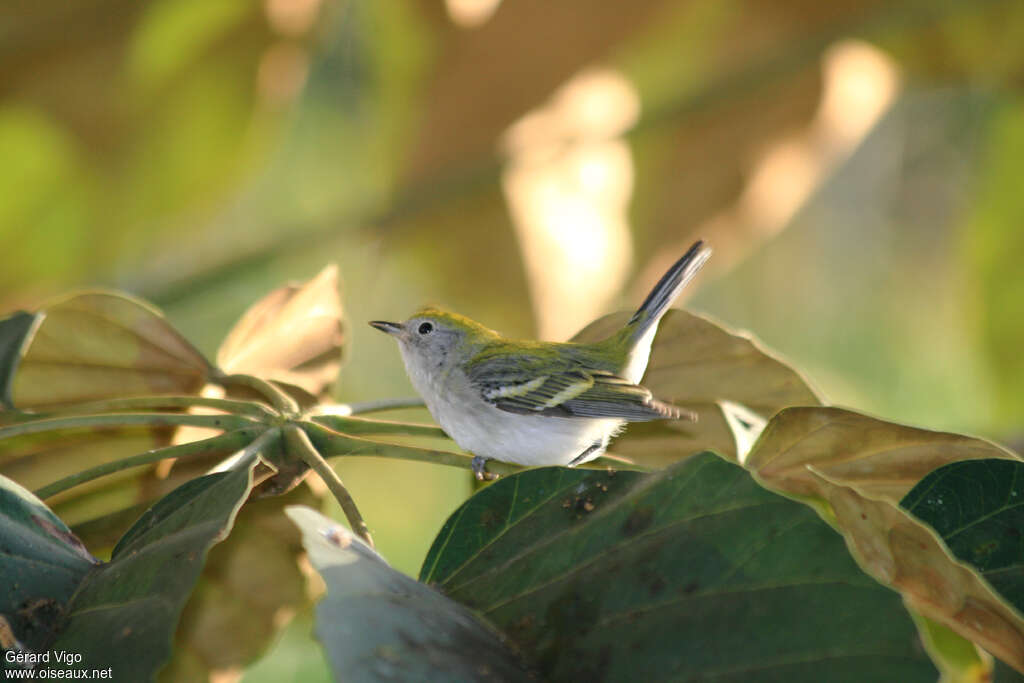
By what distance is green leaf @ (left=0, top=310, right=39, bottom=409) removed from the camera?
2.02 ft

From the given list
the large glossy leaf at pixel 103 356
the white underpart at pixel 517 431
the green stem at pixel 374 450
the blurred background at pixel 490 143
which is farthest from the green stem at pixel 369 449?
the blurred background at pixel 490 143

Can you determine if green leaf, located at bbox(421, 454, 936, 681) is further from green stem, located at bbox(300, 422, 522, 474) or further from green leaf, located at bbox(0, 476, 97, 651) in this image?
green leaf, located at bbox(0, 476, 97, 651)

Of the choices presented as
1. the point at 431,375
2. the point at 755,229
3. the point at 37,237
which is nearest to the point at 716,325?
the point at 431,375

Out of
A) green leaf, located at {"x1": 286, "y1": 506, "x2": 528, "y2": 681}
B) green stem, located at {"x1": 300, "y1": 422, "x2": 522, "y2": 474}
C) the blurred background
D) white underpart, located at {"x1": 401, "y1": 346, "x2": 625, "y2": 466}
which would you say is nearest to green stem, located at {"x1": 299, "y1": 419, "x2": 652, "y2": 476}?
green stem, located at {"x1": 300, "y1": 422, "x2": 522, "y2": 474}

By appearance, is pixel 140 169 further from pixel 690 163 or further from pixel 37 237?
pixel 690 163

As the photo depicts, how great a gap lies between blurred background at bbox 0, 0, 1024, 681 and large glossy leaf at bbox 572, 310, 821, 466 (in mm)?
498

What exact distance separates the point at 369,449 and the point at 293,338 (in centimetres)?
26

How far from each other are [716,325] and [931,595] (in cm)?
25

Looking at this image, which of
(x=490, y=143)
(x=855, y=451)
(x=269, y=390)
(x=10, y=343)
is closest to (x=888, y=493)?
(x=855, y=451)

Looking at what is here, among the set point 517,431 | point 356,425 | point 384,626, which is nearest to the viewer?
point 384,626

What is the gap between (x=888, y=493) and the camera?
1.84 feet

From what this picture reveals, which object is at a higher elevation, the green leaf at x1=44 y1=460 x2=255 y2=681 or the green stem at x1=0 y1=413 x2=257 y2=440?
the green stem at x1=0 y1=413 x2=257 y2=440

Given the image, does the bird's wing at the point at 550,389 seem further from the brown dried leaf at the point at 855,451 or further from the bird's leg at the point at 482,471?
the brown dried leaf at the point at 855,451

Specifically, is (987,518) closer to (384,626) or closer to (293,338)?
(384,626)
